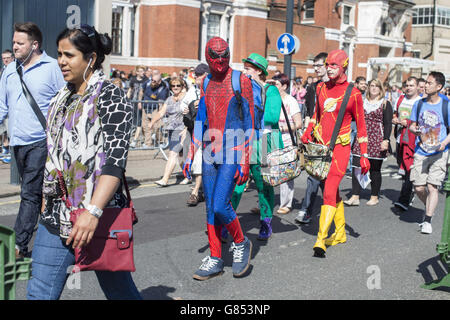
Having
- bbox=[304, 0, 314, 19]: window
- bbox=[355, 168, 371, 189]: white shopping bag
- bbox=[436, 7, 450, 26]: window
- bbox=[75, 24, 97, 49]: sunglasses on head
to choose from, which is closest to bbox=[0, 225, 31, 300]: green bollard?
bbox=[75, 24, 97, 49]: sunglasses on head

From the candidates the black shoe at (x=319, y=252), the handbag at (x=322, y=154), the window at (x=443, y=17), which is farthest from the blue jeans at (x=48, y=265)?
the window at (x=443, y=17)

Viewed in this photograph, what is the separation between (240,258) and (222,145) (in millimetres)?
1052

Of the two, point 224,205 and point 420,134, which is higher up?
point 420,134

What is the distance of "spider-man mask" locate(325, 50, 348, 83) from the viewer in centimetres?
666

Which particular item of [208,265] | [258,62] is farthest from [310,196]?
[208,265]

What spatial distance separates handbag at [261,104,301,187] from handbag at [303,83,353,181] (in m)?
0.20

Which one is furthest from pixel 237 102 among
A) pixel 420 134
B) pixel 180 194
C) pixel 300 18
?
pixel 300 18

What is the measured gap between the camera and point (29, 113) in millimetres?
6113

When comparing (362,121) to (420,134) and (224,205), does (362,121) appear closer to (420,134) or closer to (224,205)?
(420,134)

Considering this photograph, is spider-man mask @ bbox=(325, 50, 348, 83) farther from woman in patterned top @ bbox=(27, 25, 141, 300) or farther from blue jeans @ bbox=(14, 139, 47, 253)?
woman in patterned top @ bbox=(27, 25, 141, 300)

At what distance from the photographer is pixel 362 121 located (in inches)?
272

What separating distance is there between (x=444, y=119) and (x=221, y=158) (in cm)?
344

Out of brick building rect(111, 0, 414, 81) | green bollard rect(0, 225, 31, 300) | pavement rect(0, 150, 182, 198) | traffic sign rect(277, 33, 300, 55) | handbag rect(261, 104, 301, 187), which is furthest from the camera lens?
brick building rect(111, 0, 414, 81)

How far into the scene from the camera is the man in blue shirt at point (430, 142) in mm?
7684
